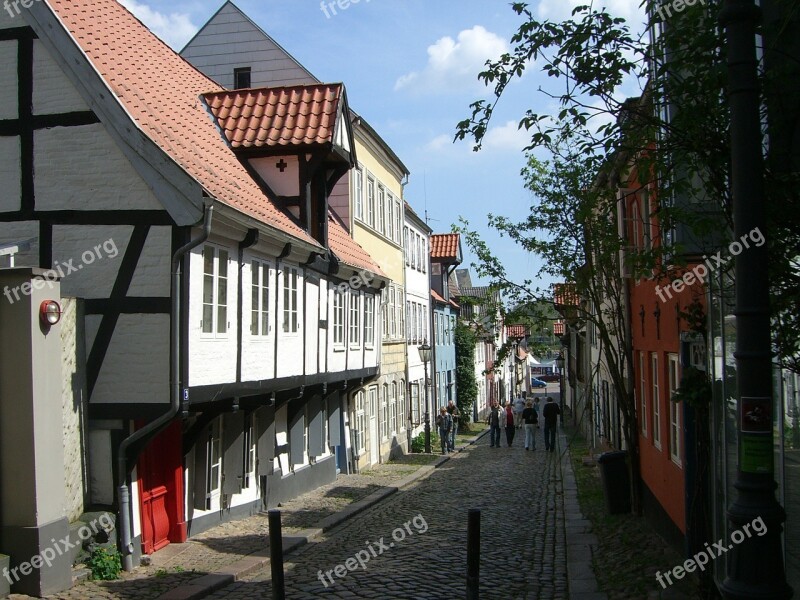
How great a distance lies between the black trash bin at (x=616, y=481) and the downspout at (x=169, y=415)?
701 centimetres

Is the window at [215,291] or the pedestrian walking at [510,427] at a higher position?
the window at [215,291]

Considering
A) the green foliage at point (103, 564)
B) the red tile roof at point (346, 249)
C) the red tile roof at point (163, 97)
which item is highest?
the red tile roof at point (163, 97)

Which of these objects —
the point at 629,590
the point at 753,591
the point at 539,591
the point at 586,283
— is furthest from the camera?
the point at 586,283

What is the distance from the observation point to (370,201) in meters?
24.4

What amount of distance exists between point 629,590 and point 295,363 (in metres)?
7.68

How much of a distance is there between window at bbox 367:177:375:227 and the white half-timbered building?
9295mm

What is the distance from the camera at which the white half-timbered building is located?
34.6ft

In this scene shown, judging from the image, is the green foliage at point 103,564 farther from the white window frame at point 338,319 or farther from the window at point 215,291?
the white window frame at point 338,319

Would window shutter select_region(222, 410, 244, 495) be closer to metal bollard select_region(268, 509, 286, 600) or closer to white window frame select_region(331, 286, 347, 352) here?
white window frame select_region(331, 286, 347, 352)

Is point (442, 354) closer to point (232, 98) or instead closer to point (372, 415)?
point (372, 415)

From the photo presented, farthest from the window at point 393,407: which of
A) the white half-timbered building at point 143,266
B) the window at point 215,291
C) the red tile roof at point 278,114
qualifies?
the window at point 215,291

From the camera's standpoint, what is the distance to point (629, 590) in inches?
349

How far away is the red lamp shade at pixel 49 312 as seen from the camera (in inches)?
364

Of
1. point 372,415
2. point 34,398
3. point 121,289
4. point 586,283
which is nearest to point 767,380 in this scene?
point 34,398
